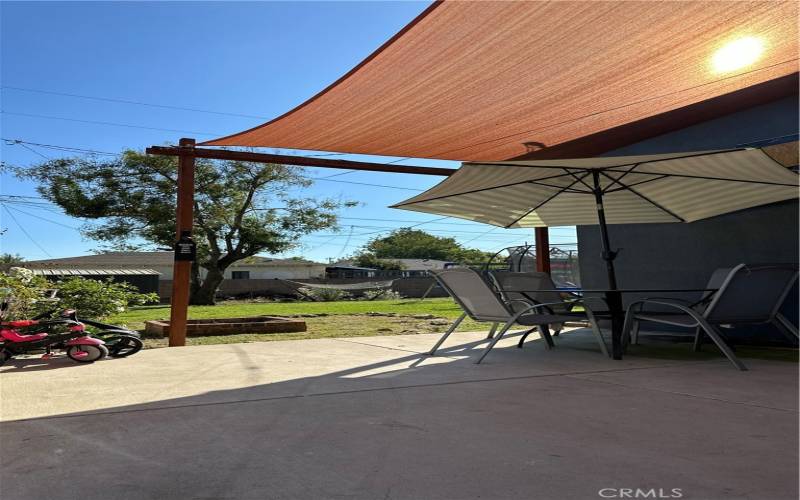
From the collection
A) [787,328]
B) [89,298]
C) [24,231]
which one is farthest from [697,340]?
[24,231]

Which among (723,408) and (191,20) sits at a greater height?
(191,20)

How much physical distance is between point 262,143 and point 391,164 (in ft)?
6.01

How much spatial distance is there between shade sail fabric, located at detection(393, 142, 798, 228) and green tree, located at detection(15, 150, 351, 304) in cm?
1714

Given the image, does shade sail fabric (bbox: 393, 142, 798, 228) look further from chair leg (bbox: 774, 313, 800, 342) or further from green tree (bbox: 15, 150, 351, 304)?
green tree (bbox: 15, 150, 351, 304)

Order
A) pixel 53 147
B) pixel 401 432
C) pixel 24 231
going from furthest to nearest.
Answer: pixel 24 231, pixel 53 147, pixel 401 432

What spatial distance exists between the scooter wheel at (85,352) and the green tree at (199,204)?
1757 cm

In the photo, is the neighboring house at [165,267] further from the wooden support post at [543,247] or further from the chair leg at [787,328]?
the chair leg at [787,328]

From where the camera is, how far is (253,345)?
5.66 meters

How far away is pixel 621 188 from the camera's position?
205 inches

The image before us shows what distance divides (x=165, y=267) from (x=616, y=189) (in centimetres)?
3998

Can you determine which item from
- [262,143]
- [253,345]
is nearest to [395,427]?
[253,345]

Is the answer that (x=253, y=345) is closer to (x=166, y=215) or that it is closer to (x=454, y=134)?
(x=454, y=134)

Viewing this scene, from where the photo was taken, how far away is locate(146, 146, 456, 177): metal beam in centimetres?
584

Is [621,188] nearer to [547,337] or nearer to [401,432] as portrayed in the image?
[547,337]
